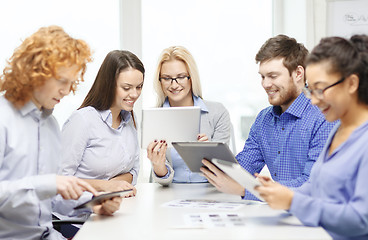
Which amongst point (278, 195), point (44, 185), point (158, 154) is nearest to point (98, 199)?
point (44, 185)

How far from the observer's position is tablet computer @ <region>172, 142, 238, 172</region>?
2.01m

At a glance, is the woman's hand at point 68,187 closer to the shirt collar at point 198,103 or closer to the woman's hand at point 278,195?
the woman's hand at point 278,195

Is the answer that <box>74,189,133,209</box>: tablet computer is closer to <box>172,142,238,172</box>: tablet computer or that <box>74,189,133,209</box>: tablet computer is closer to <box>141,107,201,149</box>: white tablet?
<box>172,142,238,172</box>: tablet computer

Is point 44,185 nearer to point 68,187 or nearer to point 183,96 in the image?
point 68,187

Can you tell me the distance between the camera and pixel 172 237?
1495 mm

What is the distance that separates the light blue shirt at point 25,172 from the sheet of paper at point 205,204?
0.52m

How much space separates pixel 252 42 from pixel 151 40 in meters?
0.95

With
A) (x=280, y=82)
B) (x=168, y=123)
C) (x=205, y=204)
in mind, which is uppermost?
(x=280, y=82)

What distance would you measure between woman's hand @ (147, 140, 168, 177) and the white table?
40 centimetres

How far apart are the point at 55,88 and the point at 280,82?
1253 mm

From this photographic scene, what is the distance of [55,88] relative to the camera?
5.91ft

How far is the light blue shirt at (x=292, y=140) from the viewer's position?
2.40m

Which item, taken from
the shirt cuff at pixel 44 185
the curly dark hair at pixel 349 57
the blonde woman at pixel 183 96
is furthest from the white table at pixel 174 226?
the blonde woman at pixel 183 96

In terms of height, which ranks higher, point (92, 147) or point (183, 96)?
point (183, 96)
